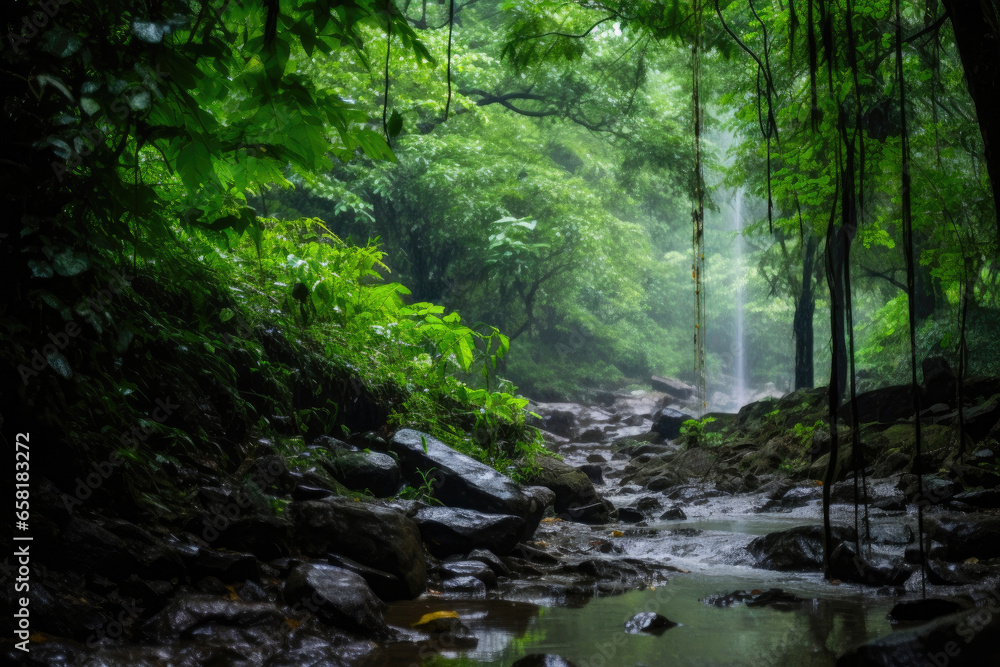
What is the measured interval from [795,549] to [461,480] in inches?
93.7

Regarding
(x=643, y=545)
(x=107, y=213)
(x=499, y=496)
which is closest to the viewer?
(x=107, y=213)

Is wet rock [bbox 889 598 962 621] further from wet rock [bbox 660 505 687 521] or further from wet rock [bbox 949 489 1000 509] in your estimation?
wet rock [bbox 660 505 687 521]

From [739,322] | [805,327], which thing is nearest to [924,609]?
[805,327]

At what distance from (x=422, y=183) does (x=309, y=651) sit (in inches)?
628

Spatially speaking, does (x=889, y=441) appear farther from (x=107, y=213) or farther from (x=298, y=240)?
(x=107, y=213)

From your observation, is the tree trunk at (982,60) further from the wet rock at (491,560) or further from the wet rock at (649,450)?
the wet rock at (649,450)

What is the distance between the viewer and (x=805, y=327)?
14.9 meters

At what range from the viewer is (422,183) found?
57.5 feet

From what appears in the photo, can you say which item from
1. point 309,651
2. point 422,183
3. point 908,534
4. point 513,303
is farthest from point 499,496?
point 513,303

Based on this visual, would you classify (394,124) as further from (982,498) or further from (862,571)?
(982,498)

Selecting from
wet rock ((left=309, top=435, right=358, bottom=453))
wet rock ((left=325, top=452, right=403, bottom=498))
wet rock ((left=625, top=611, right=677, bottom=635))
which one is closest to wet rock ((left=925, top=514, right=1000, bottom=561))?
wet rock ((left=625, top=611, right=677, bottom=635))

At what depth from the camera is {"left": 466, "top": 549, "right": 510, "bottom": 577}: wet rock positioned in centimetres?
414

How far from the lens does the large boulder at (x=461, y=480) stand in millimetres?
4887

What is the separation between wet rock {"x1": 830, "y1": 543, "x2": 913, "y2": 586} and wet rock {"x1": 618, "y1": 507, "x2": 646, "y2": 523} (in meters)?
3.27
